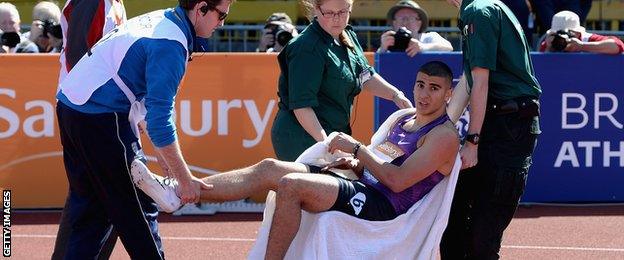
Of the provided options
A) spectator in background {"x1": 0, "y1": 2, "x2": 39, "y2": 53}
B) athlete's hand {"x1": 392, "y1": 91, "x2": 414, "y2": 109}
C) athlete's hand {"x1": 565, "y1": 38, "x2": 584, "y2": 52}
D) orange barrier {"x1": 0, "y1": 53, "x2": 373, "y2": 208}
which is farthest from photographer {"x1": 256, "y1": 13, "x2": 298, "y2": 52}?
athlete's hand {"x1": 392, "y1": 91, "x2": 414, "y2": 109}

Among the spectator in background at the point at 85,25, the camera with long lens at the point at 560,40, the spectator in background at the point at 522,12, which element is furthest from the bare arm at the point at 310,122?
the spectator in background at the point at 522,12

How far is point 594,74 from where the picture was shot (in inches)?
395

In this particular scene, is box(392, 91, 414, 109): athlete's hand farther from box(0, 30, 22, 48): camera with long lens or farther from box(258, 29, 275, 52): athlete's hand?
box(0, 30, 22, 48): camera with long lens

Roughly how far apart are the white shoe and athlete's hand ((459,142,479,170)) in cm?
143

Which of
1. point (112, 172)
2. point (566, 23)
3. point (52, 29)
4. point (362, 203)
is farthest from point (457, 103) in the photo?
→ point (52, 29)

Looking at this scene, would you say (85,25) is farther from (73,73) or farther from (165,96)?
(165,96)

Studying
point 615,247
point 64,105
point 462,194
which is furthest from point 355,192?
point 615,247

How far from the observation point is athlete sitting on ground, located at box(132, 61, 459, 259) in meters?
5.86

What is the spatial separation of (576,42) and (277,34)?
2608 mm

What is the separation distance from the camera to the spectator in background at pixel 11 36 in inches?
427

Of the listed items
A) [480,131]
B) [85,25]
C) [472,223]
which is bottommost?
[472,223]

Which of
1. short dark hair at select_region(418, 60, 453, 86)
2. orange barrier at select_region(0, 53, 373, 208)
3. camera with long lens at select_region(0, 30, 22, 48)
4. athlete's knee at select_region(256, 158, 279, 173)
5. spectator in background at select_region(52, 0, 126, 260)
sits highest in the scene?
spectator in background at select_region(52, 0, 126, 260)

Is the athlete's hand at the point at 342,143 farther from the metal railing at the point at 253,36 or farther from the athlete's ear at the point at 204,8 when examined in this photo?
the metal railing at the point at 253,36

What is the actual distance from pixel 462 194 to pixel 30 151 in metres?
4.68
